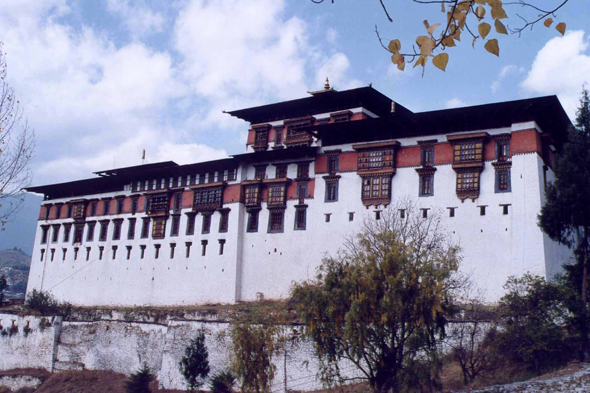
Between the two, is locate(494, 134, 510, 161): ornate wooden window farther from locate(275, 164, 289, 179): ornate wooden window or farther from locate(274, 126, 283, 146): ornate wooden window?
locate(274, 126, 283, 146): ornate wooden window

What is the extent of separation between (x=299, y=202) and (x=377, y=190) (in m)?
5.82

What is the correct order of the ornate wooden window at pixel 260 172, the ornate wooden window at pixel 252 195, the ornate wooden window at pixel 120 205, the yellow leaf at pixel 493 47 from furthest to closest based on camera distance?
1. the ornate wooden window at pixel 120 205
2. the ornate wooden window at pixel 260 172
3. the ornate wooden window at pixel 252 195
4. the yellow leaf at pixel 493 47

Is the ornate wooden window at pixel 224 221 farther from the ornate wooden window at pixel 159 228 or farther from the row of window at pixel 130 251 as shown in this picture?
the ornate wooden window at pixel 159 228

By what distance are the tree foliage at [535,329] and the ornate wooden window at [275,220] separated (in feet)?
A: 58.8

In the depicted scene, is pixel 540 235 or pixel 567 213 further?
pixel 540 235

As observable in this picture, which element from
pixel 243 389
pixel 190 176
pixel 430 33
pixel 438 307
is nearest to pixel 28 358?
pixel 190 176

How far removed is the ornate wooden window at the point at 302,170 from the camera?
130 feet

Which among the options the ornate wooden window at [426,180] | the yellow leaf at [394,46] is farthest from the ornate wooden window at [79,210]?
the yellow leaf at [394,46]

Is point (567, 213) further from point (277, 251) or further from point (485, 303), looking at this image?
point (277, 251)

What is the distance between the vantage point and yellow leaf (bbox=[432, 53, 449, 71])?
557 centimetres

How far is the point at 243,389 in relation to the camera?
77.4ft

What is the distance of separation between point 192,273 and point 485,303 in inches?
826

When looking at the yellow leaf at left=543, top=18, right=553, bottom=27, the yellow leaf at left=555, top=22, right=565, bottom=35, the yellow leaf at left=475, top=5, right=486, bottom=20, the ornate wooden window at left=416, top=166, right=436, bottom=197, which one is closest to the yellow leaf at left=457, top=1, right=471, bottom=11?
the yellow leaf at left=475, top=5, right=486, bottom=20

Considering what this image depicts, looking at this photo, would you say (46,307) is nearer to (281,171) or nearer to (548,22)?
(281,171)
